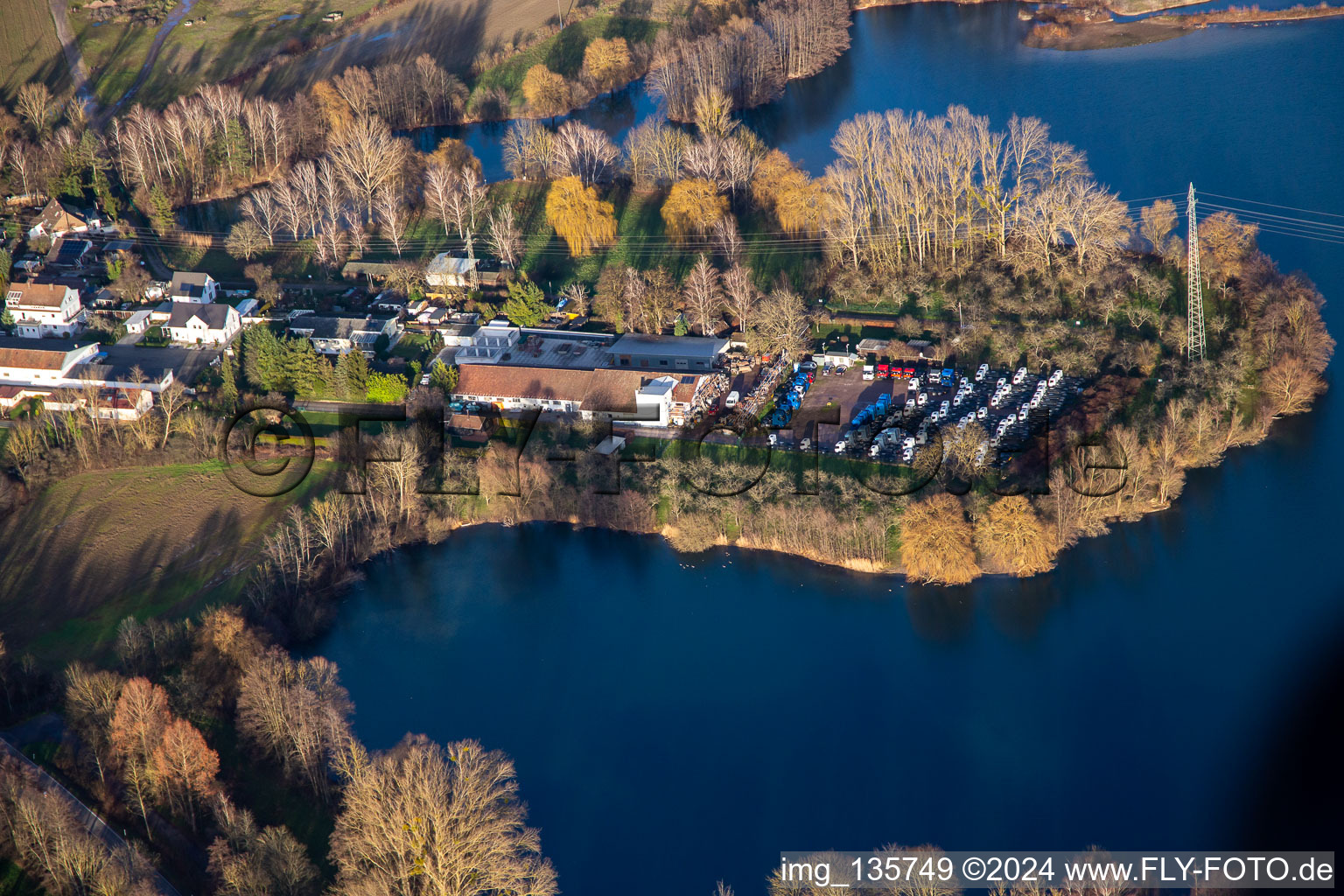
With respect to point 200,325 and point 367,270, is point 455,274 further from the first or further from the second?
point 200,325

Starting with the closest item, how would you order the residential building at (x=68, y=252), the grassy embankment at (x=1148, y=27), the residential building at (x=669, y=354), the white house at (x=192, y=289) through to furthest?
the residential building at (x=669, y=354), the white house at (x=192, y=289), the residential building at (x=68, y=252), the grassy embankment at (x=1148, y=27)

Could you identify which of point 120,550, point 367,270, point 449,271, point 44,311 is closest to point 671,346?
point 449,271

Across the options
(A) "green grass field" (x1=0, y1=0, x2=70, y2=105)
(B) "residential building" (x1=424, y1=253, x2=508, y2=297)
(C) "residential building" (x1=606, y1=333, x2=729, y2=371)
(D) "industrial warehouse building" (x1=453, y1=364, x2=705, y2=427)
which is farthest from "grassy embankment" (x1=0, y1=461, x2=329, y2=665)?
(A) "green grass field" (x1=0, y1=0, x2=70, y2=105)

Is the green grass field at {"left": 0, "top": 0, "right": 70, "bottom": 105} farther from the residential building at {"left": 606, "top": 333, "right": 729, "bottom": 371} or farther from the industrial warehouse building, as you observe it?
the residential building at {"left": 606, "top": 333, "right": 729, "bottom": 371}

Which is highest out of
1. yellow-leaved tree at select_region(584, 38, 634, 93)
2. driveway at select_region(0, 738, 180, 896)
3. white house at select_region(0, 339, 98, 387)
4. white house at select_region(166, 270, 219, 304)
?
yellow-leaved tree at select_region(584, 38, 634, 93)

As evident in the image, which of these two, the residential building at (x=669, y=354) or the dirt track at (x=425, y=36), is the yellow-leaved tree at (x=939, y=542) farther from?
the dirt track at (x=425, y=36)

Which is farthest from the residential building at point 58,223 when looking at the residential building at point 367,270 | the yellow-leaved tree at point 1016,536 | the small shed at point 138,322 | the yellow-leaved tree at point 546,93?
the yellow-leaved tree at point 1016,536
